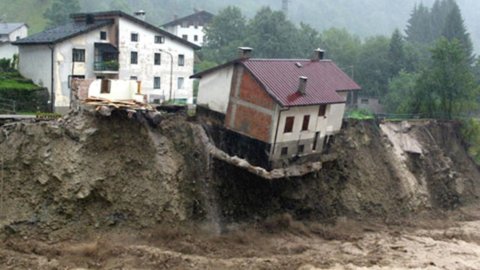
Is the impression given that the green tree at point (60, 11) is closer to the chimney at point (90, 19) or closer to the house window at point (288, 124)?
the chimney at point (90, 19)

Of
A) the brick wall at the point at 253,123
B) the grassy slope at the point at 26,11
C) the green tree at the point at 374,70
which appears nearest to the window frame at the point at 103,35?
the brick wall at the point at 253,123

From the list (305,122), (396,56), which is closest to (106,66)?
(305,122)

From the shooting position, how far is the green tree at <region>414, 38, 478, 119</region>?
56.7 metres

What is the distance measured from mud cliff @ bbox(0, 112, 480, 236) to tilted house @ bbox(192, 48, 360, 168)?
7.18ft

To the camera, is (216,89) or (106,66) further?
(106,66)

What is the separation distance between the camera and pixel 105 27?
5031 cm

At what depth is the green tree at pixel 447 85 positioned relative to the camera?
56.7 meters

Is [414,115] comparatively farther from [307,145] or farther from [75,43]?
[75,43]

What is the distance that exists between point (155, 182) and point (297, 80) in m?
13.2

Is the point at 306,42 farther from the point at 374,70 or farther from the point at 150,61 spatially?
the point at 150,61

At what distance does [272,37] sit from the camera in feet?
290

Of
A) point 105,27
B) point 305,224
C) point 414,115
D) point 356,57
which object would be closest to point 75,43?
point 105,27

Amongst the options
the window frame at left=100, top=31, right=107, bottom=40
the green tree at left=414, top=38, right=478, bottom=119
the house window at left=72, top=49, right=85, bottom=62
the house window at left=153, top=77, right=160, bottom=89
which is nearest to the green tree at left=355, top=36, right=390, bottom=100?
the green tree at left=414, top=38, right=478, bottom=119

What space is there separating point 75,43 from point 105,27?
3.62 meters
